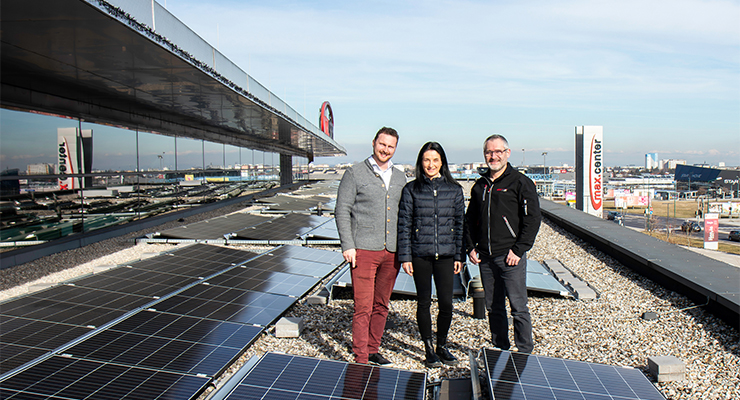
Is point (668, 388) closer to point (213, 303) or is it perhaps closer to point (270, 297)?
point (270, 297)

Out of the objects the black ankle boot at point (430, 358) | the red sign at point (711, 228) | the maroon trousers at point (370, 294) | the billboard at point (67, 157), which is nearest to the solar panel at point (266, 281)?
the maroon trousers at point (370, 294)

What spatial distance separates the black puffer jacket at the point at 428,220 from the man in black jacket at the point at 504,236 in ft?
1.08

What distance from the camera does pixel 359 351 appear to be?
11.2 feet

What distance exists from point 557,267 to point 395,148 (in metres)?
4.87

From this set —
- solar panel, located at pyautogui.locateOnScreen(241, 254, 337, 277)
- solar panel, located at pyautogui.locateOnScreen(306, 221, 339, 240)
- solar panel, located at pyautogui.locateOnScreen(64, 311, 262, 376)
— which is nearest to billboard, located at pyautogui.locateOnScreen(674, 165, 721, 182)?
solar panel, located at pyautogui.locateOnScreen(306, 221, 339, 240)

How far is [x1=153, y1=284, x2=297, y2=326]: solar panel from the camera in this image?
171 inches

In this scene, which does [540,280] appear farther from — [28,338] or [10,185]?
[10,185]

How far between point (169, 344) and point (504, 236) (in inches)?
121

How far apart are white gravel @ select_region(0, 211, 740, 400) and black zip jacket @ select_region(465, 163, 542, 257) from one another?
3.77 feet

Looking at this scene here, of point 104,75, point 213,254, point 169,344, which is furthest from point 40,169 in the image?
point 169,344

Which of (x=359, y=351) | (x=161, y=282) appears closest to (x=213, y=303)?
(x=161, y=282)

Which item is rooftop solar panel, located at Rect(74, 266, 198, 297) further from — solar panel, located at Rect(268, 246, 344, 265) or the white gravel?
solar panel, located at Rect(268, 246, 344, 265)

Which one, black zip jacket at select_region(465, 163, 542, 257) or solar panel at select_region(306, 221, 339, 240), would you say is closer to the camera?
black zip jacket at select_region(465, 163, 542, 257)

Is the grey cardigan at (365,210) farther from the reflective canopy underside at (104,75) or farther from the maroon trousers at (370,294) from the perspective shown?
the reflective canopy underside at (104,75)
